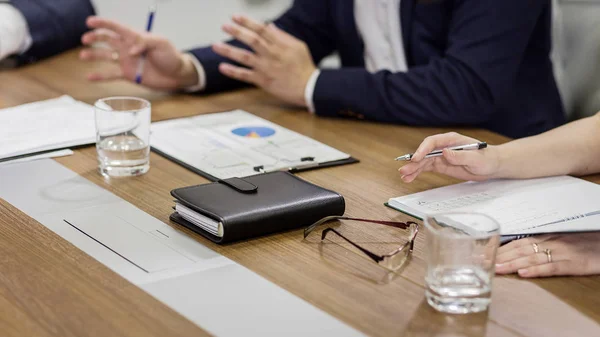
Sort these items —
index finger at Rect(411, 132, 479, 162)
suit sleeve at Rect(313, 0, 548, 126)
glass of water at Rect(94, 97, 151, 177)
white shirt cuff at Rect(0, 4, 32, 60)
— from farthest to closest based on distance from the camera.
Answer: white shirt cuff at Rect(0, 4, 32, 60), suit sleeve at Rect(313, 0, 548, 126), glass of water at Rect(94, 97, 151, 177), index finger at Rect(411, 132, 479, 162)

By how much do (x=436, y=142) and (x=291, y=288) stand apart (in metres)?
0.39

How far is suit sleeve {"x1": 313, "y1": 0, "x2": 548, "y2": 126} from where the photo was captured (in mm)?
1725

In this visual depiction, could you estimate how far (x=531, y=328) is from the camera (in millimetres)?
925

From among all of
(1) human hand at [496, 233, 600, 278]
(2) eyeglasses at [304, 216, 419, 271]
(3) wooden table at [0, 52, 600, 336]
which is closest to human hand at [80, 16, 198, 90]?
(3) wooden table at [0, 52, 600, 336]

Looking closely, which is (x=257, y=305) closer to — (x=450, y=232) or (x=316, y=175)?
(x=450, y=232)

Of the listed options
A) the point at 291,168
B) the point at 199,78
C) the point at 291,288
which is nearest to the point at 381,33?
the point at 199,78

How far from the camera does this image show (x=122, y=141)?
1418 millimetres

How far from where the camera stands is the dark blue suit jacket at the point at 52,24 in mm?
2164

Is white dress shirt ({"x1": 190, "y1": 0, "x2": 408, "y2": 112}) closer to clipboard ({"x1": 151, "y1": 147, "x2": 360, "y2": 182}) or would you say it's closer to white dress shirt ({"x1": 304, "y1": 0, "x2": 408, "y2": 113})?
white dress shirt ({"x1": 304, "y1": 0, "x2": 408, "y2": 113})

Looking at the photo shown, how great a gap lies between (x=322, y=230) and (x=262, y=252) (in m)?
0.11

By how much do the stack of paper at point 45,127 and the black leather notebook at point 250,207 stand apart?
400mm

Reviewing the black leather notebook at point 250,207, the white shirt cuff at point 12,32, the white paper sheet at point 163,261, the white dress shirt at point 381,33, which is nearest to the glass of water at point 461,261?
the white paper sheet at point 163,261

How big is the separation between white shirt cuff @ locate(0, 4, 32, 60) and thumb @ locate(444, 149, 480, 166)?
123 cm

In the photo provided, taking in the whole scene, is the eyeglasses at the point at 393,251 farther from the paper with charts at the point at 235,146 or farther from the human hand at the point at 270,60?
the human hand at the point at 270,60
